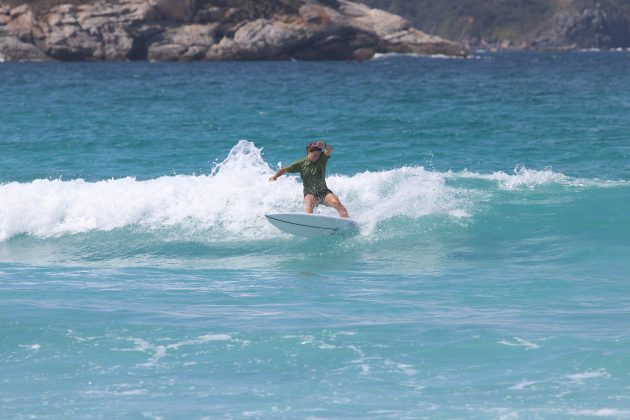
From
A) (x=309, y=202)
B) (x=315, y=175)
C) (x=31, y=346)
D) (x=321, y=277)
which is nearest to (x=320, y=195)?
(x=309, y=202)

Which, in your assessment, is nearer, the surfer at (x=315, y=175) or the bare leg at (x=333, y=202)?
the surfer at (x=315, y=175)

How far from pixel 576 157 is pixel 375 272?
12025mm

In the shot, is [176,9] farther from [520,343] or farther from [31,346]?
[520,343]

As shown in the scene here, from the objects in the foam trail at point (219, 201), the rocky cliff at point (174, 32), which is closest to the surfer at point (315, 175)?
the foam trail at point (219, 201)

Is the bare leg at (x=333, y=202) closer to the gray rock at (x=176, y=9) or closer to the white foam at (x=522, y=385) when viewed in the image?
the white foam at (x=522, y=385)

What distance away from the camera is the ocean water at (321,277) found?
330 inches

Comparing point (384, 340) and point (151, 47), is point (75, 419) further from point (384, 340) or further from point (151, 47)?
point (151, 47)

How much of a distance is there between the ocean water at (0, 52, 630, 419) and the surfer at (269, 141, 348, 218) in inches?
23.0

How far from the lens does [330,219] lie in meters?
14.7

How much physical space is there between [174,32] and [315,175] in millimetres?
84403

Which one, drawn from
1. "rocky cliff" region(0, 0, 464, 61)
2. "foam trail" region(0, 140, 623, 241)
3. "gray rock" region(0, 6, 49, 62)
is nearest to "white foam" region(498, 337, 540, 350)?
"foam trail" region(0, 140, 623, 241)

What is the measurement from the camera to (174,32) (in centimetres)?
9631

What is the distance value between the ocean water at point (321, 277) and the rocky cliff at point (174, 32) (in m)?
64.7

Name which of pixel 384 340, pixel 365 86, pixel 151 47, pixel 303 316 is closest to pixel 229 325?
pixel 303 316
